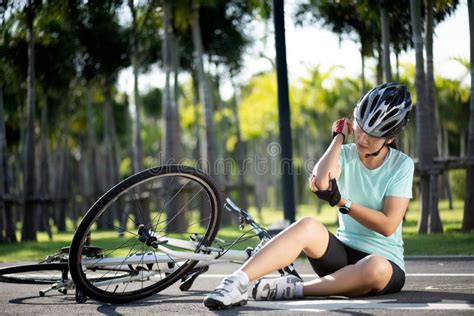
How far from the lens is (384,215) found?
499 cm

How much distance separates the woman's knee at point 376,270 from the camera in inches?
199

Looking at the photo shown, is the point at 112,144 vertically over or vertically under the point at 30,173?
over

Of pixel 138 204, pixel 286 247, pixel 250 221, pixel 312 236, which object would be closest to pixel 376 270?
pixel 312 236

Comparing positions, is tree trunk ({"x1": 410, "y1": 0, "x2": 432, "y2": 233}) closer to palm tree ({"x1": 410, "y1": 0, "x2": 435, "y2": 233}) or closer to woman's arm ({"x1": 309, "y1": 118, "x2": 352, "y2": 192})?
palm tree ({"x1": 410, "y1": 0, "x2": 435, "y2": 233})

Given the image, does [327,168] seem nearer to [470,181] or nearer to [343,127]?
[343,127]

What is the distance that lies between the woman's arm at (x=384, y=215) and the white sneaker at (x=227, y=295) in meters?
0.76

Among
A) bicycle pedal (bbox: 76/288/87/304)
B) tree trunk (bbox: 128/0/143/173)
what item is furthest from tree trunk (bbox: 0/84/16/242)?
bicycle pedal (bbox: 76/288/87/304)

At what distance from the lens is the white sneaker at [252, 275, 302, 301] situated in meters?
5.19

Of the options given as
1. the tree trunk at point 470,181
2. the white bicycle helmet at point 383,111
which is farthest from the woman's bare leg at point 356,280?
the tree trunk at point 470,181

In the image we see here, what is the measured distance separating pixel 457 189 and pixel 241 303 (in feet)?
147

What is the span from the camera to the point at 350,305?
4941 mm

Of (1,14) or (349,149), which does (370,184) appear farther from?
(1,14)

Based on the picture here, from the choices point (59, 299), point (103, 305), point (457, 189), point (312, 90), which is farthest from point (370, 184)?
point (312, 90)

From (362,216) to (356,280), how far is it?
45 cm
